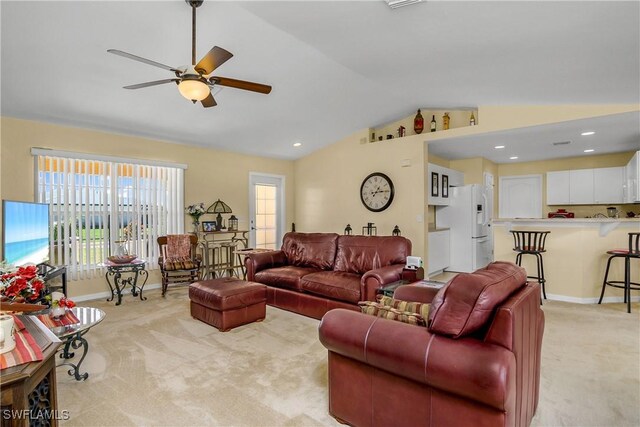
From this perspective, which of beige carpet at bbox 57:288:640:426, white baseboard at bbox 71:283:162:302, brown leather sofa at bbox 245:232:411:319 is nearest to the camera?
beige carpet at bbox 57:288:640:426

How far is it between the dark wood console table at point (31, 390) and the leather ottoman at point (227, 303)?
6.33 ft

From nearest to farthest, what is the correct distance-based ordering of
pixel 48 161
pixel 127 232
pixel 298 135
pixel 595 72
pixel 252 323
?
pixel 595 72, pixel 252 323, pixel 48 161, pixel 127 232, pixel 298 135

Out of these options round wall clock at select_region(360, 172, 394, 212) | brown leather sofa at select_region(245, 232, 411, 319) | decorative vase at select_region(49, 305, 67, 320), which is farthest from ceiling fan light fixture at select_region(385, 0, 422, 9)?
round wall clock at select_region(360, 172, 394, 212)

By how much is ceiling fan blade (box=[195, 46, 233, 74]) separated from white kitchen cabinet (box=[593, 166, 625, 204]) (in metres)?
6.93

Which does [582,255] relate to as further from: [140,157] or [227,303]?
[140,157]

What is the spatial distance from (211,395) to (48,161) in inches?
154

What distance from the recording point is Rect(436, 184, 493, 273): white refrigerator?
20.2 ft

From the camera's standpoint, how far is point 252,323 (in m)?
3.51

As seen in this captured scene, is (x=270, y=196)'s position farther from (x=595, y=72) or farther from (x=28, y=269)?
(x=595, y=72)

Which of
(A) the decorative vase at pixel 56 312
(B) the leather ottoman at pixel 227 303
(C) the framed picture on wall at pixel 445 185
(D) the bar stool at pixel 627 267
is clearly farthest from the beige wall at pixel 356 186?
(A) the decorative vase at pixel 56 312

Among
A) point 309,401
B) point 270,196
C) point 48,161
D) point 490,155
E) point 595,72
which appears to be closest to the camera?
point 309,401

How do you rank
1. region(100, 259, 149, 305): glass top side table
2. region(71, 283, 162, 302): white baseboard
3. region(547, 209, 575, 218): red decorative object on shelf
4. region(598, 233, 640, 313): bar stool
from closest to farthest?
region(598, 233, 640, 313): bar stool → region(100, 259, 149, 305): glass top side table → region(71, 283, 162, 302): white baseboard → region(547, 209, 575, 218): red decorative object on shelf

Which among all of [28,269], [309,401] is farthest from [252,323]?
[28,269]

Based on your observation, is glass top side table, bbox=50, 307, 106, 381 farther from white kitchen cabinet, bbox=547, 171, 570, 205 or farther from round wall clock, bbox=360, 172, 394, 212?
white kitchen cabinet, bbox=547, 171, 570, 205
